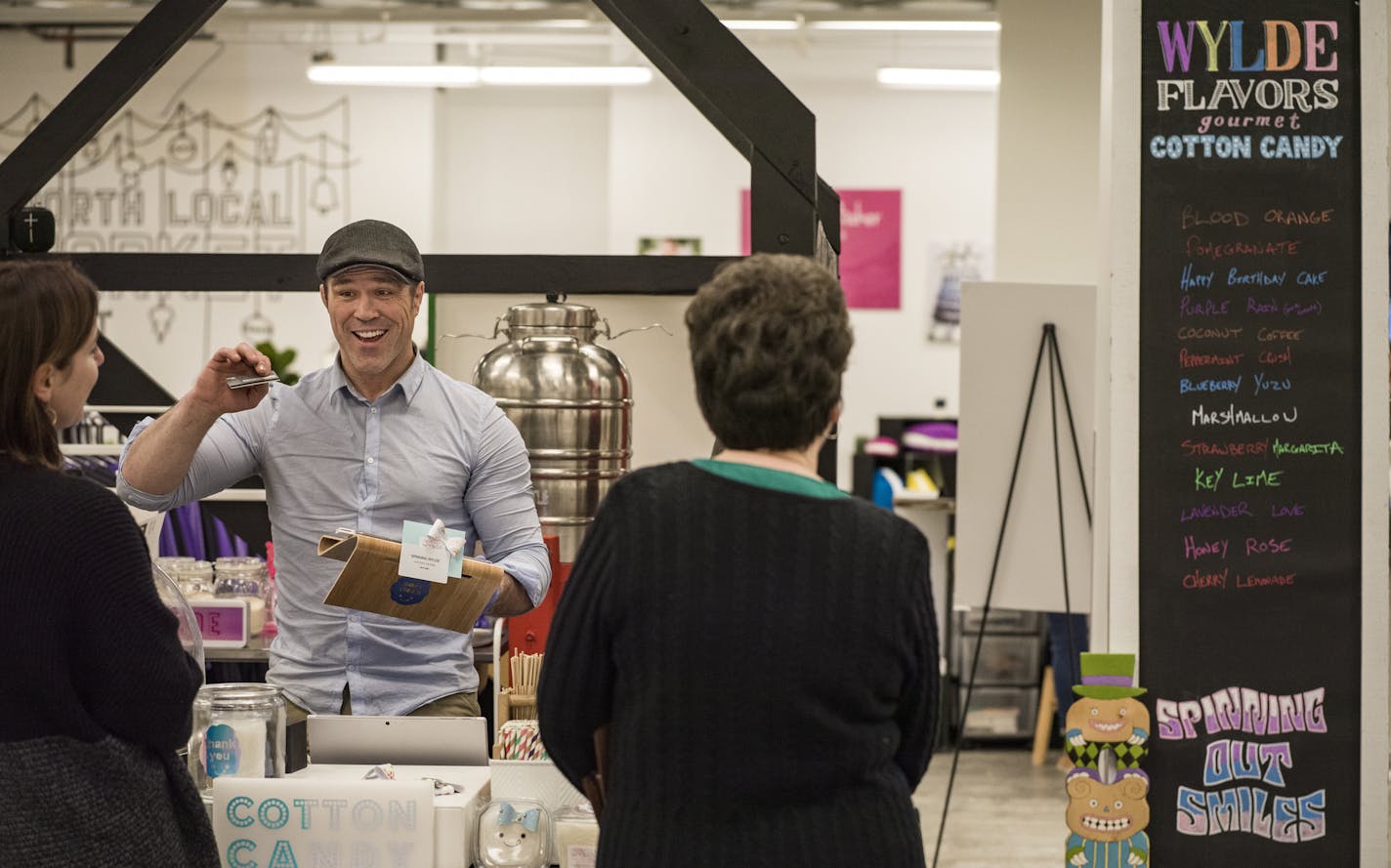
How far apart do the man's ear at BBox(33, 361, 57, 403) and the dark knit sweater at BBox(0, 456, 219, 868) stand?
3.7 inches

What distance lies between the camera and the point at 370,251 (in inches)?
109

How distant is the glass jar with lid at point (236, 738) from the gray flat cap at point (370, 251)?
894mm

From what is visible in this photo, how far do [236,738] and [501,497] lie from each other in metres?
0.82

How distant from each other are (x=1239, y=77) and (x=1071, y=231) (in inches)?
108

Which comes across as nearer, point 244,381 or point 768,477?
point 768,477


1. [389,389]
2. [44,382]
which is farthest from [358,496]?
[44,382]

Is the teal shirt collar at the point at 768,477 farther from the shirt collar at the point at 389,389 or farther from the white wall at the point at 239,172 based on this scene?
the white wall at the point at 239,172

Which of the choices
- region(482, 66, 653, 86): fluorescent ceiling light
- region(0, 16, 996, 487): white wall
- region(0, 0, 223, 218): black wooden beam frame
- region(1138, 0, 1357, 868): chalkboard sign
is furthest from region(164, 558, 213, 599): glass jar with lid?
region(0, 16, 996, 487): white wall

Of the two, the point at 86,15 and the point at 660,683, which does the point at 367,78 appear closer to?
the point at 86,15

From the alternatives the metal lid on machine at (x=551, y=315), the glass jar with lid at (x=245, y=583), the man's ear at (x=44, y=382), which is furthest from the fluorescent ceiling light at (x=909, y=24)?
the man's ear at (x=44, y=382)

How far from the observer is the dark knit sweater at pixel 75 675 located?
1.74 metres

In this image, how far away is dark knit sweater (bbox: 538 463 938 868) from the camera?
5.41ft

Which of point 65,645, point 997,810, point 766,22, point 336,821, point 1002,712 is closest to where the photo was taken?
point 65,645

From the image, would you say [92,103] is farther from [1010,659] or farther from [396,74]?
[396,74]
